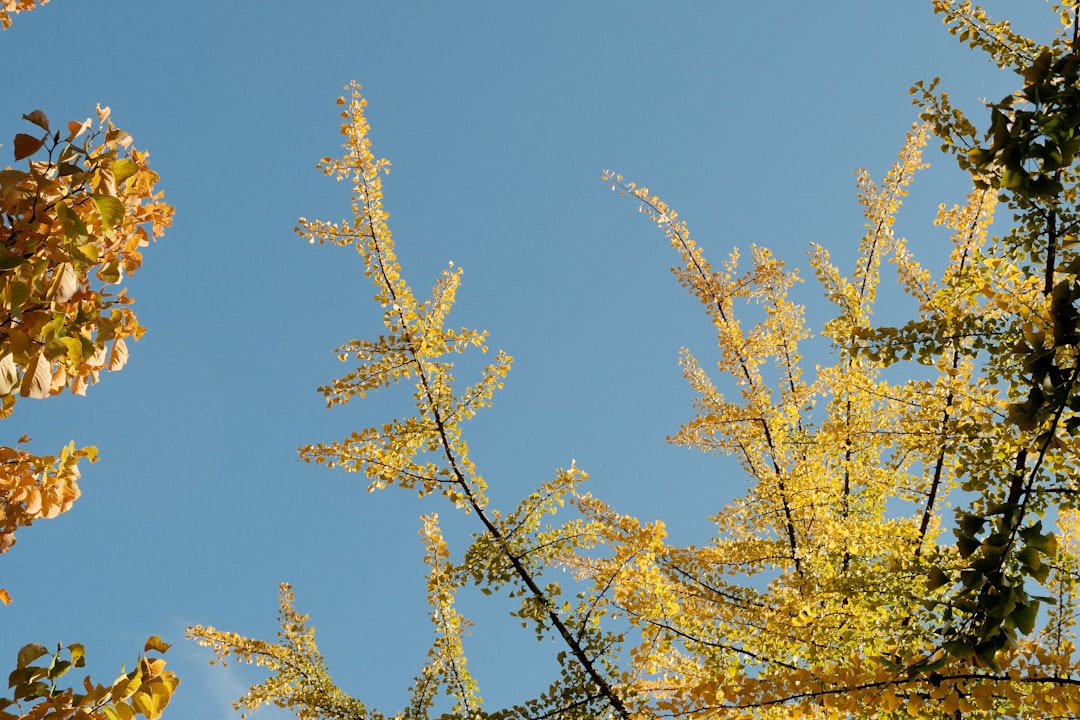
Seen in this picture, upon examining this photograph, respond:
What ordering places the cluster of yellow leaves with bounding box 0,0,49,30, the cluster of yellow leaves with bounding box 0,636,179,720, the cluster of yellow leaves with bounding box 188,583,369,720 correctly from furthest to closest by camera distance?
the cluster of yellow leaves with bounding box 188,583,369,720 → the cluster of yellow leaves with bounding box 0,0,49,30 → the cluster of yellow leaves with bounding box 0,636,179,720

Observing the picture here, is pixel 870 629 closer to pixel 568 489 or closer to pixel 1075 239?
pixel 568 489

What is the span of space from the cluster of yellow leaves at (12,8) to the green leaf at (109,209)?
2132 millimetres

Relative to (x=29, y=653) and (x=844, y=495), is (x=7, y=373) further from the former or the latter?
(x=844, y=495)

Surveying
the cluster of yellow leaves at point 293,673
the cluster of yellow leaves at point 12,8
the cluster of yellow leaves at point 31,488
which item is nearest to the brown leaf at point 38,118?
the cluster of yellow leaves at point 31,488

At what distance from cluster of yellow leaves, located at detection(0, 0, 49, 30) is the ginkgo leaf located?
232 centimetres

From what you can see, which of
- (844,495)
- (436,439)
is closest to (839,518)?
(844,495)

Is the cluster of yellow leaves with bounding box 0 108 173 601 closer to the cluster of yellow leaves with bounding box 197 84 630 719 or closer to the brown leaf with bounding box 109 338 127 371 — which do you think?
the brown leaf with bounding box 109 338 127 371

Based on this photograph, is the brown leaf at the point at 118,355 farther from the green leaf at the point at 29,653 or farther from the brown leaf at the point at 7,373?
the green leaf at the point at 29,653

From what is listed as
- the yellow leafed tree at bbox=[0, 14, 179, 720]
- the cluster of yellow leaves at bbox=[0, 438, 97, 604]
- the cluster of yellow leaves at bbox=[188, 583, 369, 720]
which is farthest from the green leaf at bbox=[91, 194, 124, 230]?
the cluster of yellow leaves at bbox=[188, 583, 369, 720]

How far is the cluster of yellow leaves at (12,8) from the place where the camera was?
2.87 m

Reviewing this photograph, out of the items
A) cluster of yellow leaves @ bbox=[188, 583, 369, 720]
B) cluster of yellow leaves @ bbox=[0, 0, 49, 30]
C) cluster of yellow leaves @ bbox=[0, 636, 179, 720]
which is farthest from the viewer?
cluster of yellow leaves @ bbox=[188, 583, 369, 720]

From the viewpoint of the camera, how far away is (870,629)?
4594 mm

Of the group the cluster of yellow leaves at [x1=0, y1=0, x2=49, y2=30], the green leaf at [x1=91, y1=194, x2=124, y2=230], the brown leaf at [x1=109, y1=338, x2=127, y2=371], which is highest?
the cluster of yellow leaves at [x1=0, y1=0, x2=49, y2=30]

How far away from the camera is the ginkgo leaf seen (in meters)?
1.37
